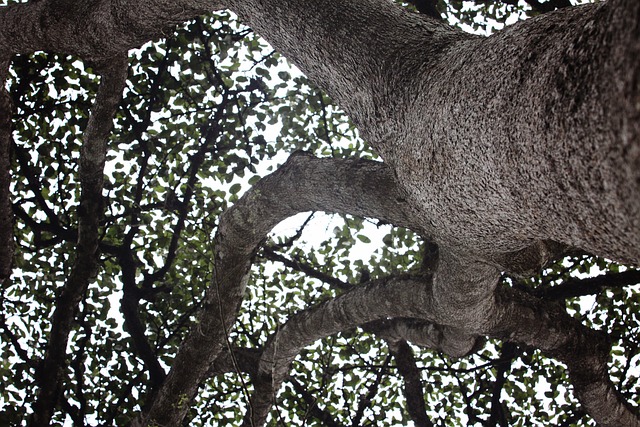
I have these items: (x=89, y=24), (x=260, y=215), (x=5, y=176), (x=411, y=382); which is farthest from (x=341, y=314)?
(x=5, y=176)

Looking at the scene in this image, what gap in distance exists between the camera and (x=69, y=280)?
4.54 meters

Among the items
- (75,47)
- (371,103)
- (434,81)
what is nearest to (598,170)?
(434,81)

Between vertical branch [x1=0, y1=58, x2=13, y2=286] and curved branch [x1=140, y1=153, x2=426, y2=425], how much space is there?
76.5 inches

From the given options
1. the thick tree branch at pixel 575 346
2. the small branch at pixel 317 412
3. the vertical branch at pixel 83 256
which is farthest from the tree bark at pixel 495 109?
the small branch at pixel 317 412

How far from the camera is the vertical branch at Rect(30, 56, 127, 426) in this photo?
436 centimetres

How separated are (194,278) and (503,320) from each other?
3.75 metres

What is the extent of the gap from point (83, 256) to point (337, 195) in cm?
285

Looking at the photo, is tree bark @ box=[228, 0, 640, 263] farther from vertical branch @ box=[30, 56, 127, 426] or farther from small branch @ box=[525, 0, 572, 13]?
small branch @ box=[525, 0, 572, 13]

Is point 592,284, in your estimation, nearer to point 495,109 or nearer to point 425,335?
point 425,335

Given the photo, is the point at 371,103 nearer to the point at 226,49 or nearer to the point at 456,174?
the point at 456,174

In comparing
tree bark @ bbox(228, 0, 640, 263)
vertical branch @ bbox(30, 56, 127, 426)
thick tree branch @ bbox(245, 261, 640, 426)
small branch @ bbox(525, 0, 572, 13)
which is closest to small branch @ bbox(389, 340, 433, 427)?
thick tree branch @ bbox(245, 261, 640, 426)

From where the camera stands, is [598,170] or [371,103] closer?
[598,170]

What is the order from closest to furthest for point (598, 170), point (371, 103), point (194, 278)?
point (598, 170) < point (371, 103) < point (194, 278)

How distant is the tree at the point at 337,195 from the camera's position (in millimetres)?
1187
